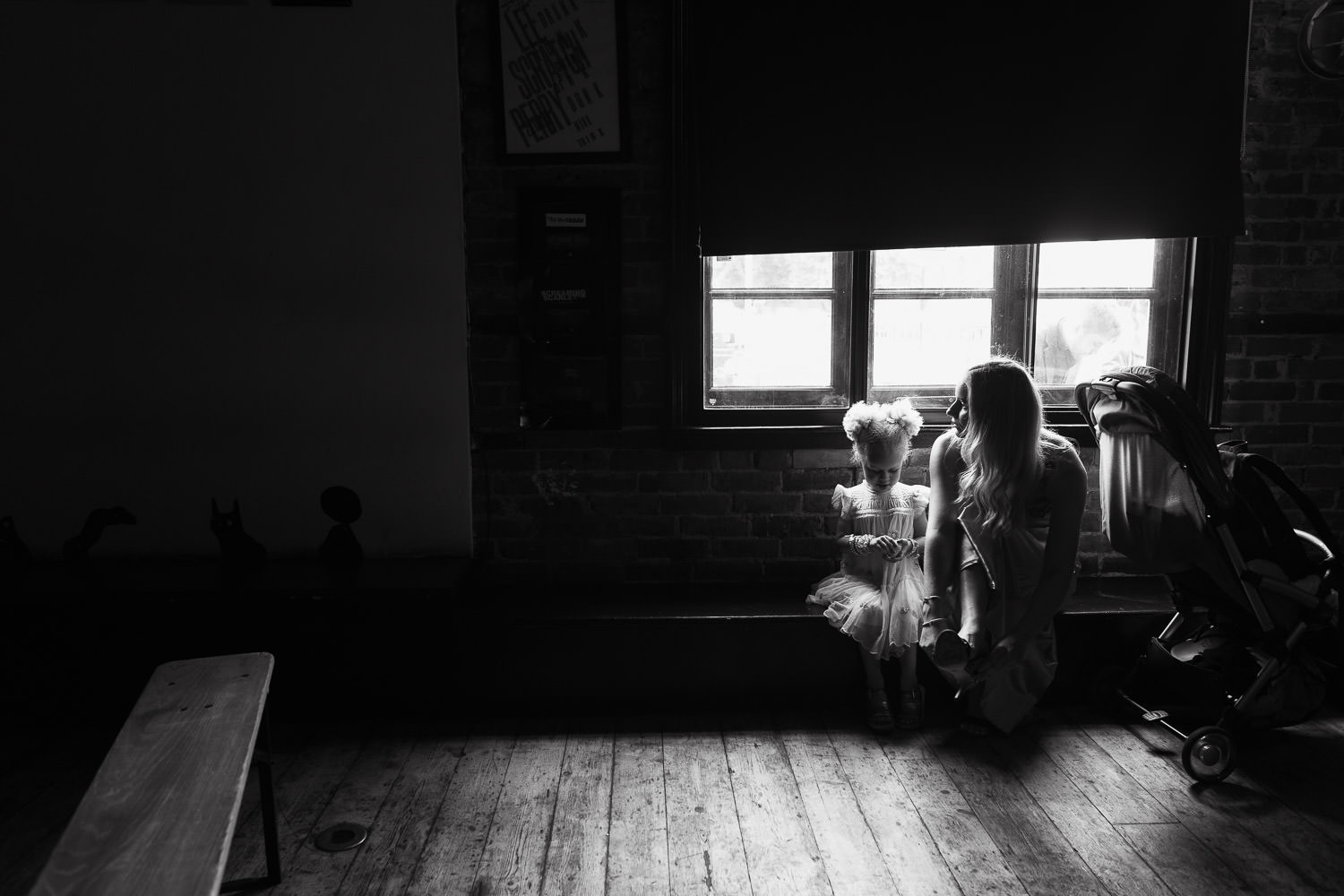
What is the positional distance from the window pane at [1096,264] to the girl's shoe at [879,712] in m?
1.77

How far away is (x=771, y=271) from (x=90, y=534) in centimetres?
275

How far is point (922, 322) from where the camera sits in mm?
3812

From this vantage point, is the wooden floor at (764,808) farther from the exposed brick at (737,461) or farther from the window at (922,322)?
the window at (922,322)

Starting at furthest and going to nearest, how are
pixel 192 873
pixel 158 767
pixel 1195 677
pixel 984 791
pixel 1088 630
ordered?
pixel 1088 630 < pixel 1195 677 < pixel 984 791 < pixel 158 767 < pixel 192 873

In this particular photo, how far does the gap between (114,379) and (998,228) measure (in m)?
3.50

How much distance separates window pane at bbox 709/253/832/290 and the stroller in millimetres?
1172

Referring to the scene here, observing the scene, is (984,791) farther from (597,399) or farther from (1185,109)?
(1185,109)

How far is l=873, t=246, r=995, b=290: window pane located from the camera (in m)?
3.77

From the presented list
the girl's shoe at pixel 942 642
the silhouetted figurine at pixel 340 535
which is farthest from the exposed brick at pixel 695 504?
the silhouetted figurine at pixel 340 535

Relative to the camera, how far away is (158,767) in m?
1.97

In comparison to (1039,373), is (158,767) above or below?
below

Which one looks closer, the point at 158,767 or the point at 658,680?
the point at 158,767

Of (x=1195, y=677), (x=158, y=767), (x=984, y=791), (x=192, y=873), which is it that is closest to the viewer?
(x=192, y=873)

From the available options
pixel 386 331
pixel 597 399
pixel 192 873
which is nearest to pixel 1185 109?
pixel 597 399
